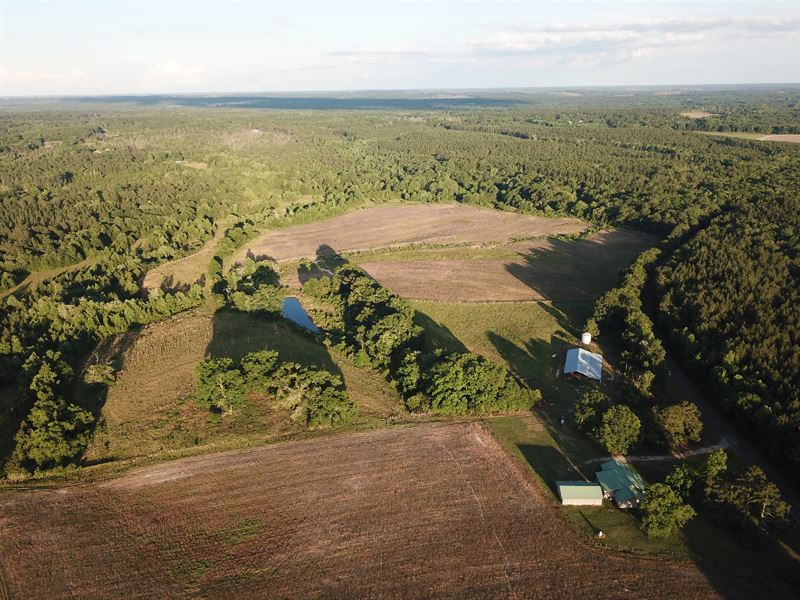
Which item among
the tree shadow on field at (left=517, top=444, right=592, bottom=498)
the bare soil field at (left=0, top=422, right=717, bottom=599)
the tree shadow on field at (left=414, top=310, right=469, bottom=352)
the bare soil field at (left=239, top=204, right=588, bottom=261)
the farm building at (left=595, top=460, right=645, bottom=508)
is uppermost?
the bare soil field at (left=239, top=204, right=588, bottom=261)

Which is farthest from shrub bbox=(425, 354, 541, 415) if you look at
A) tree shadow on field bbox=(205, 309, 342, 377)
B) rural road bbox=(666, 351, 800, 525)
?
rural road bbox=(666, 351, 800, 525)

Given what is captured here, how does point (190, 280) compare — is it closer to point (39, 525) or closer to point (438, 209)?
point (39, 525)

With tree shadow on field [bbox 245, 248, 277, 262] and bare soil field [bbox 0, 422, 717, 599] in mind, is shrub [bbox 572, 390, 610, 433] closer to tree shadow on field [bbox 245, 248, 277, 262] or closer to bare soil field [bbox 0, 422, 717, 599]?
bare soil field [bbox 0, 422, 717, 599]

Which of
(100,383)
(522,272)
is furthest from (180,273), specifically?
(522,272)

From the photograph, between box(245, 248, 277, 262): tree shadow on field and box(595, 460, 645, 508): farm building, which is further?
box(245, 248, 277, 262): tree shadow on field

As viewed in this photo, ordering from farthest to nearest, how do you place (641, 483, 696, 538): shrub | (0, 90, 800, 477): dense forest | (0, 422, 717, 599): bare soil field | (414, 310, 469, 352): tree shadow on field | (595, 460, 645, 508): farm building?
(414, 310, 469, 352): tree shadow on field → (0, 90, 800, 477): dense forest → (595, 460, 645, 508): farm building → (641, 483, 696, 538): shrub → (0, 422, 717, 599): bare soil field

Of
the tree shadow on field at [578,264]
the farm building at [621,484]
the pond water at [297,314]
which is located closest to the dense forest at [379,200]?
the pond water at [297,314]

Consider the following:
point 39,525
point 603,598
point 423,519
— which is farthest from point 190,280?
point 603,598
